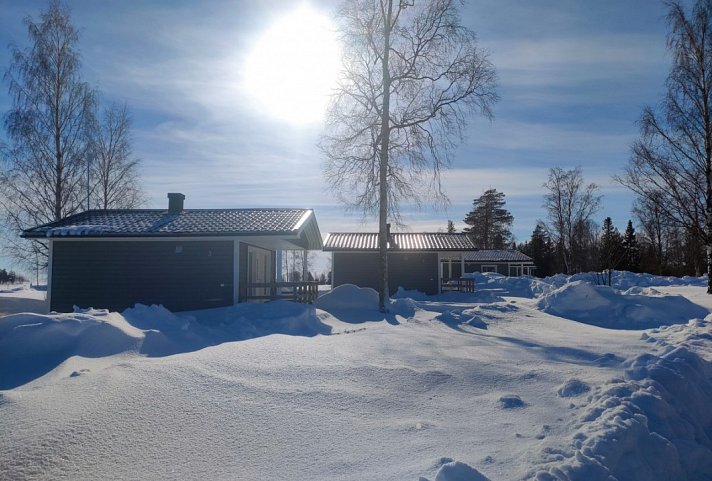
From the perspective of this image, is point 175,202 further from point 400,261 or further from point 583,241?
point 583,241

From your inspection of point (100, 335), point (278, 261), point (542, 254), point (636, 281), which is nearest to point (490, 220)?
point (542, 254)

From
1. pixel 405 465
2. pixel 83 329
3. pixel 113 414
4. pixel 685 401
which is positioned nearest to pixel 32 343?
pixel 83 329

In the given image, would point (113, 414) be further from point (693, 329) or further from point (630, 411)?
point (693, 329)

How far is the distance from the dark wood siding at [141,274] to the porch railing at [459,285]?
14.4 m

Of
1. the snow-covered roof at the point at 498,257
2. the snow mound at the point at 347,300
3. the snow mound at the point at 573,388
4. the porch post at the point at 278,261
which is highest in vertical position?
the snow-covered roof at the point at 498,257

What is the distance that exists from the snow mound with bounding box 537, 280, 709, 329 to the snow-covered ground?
593 cm

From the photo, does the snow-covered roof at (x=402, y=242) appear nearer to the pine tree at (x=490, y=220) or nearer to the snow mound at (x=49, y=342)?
the snow mound at (x=49, y=342)

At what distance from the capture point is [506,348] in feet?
26.9

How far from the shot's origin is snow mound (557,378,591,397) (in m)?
5.49

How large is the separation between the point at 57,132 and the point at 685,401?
22503mm

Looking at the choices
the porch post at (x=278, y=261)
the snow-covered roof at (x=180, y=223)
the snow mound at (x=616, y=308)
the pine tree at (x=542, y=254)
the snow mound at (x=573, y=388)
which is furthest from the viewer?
the pine tree at (x=542, y=254)

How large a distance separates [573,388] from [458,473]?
2.68 meters

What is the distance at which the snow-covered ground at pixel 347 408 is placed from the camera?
3836 mm

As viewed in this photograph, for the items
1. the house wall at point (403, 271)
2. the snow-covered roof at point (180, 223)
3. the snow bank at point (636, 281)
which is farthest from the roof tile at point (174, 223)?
the snow bank at point (636, 281)
